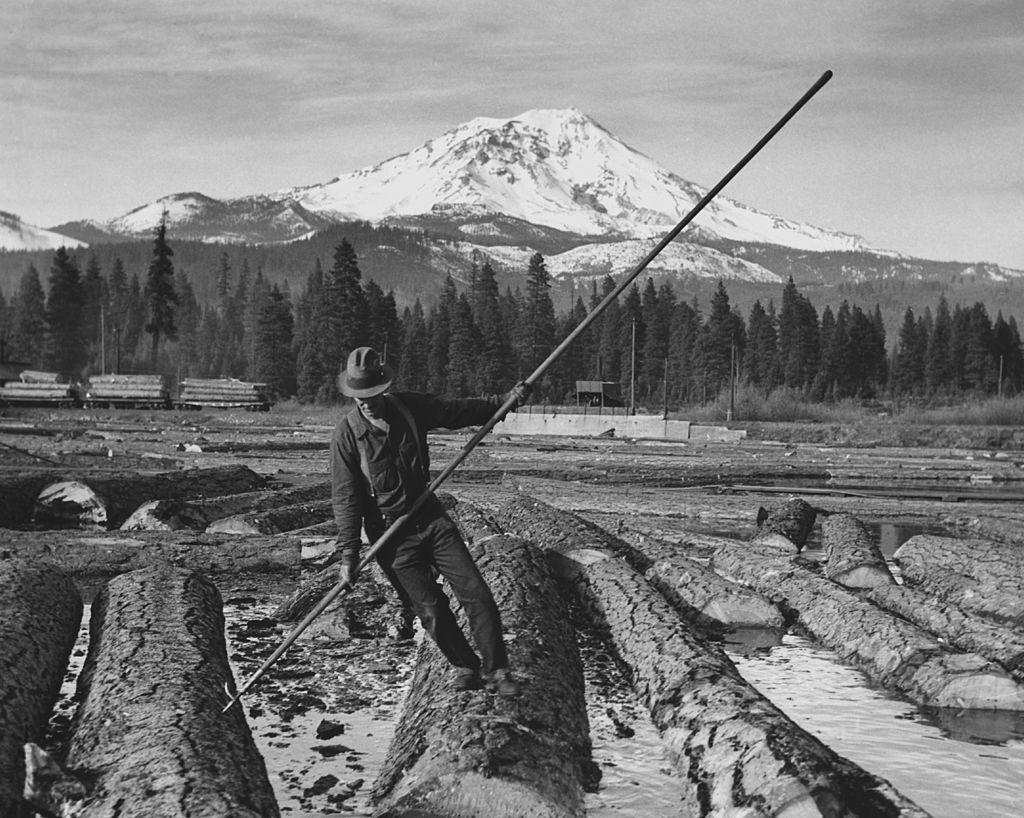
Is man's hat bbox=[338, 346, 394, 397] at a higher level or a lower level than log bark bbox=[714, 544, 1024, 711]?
higher

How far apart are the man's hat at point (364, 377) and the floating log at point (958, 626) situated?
557 cm

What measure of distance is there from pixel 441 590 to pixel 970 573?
7.88m

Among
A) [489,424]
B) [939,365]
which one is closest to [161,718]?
[489,424]

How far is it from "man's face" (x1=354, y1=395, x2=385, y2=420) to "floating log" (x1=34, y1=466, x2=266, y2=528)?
35.4 ft

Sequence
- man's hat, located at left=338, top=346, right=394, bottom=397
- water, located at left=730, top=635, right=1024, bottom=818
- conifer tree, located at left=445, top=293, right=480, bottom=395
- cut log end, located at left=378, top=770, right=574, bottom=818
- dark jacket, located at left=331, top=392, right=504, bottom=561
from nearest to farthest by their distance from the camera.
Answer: cut log end, located at left=378, top=770, right=574, bottom=818
water, located at left=730, top=635, right=1024, bottom=818
man's hat, located at left=338, top=346, right=394, bottom=397
dark jacket, located at left=331, top=392, right=504, bottom=561
conifer tree, located at left=445, top=293, right=480, bottom=395

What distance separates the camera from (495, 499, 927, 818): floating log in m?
5.76

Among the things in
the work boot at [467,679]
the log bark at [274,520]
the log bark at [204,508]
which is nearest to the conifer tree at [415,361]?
the log bark at [204,508]

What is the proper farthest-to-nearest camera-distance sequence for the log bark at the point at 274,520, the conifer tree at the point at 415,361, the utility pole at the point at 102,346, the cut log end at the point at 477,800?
the conifer tree at the point at 415,361
the utility pole at the point at 102,346
the log bark at the point at 274,520
the cut log end at the point at 477,800

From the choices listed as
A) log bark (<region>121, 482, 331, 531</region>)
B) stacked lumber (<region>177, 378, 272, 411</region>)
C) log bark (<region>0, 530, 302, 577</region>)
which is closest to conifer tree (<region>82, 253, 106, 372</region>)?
stacked lumber (<region>177, 378, 272, 411</region>)

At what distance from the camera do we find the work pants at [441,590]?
750cm

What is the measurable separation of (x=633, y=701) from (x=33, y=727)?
432 centimetres

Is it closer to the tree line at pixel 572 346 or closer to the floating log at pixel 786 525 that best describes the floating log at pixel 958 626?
the floating log at pixel 786 525

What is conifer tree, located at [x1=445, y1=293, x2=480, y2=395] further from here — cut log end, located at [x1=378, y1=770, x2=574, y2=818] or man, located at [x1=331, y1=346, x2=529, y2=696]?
cut log end, located at [x1=378, y1=770, x2=574, y2=818]

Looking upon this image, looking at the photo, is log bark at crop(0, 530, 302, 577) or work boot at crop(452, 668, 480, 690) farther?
log bark at crop(0, 530, 302, 577)
